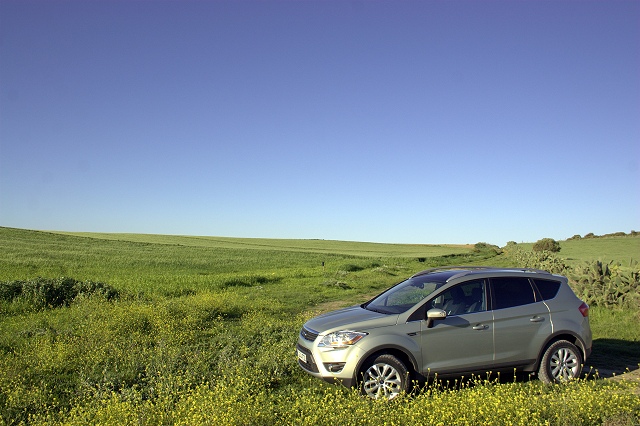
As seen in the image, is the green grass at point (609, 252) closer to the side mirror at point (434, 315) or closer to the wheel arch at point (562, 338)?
the wheel arch at point (562, 338)

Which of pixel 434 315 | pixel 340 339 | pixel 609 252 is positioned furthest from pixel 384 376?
pixel 609 252

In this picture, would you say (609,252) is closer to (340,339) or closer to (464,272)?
(464,272)

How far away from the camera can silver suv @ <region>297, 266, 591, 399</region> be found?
604cm

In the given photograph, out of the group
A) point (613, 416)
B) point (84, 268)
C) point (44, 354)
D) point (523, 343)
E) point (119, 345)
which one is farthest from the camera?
point (84, 268)

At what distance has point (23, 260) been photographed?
27.5 m

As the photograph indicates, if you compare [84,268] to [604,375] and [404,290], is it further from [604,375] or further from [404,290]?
[604,375]

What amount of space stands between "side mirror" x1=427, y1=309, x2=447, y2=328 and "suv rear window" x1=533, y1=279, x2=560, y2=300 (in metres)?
2.04

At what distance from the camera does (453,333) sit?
252 inches

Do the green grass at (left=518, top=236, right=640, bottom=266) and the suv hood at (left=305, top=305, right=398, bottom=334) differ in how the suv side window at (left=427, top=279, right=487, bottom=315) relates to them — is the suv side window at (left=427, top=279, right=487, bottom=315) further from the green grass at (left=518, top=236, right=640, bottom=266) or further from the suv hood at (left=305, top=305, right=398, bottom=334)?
the green grass at (left=518, top=236, right=640, bottom=266)

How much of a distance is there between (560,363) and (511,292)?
126cm

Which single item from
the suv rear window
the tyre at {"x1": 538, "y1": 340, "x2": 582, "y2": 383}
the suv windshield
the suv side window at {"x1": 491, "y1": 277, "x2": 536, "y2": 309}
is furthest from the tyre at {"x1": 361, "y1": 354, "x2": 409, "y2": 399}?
the suv rear window

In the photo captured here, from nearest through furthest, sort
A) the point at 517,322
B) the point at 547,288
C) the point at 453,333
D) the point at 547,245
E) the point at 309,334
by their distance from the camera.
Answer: the point at 453,333 → the point at 309,334 → the point at 517,322 → the point at 547,288 → the point at 547,245

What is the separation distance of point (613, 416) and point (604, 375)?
309 centimetres

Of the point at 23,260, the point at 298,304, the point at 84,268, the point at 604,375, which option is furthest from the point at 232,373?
the point at 23,260
